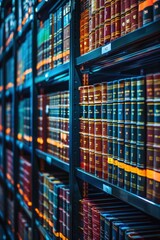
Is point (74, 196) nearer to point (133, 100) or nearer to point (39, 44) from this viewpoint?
point (133, 100)

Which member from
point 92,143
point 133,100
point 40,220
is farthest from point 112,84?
point 40,220

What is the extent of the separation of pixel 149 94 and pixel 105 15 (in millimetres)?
443

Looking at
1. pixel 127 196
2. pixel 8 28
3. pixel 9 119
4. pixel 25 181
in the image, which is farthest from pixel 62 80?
pixel 8 28

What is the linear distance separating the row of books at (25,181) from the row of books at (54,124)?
363 mm

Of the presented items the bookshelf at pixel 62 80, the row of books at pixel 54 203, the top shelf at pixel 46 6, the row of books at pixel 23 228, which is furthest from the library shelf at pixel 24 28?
the row of books at pixel 23 228

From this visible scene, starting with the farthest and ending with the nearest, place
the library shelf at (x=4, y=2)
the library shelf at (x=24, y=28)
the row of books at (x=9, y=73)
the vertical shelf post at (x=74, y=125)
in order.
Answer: the row of books at (x=9, y=73), the library shelf at (x=4, y=2), the library shelf at (x=24, y=28), the vertical shelf post at (x=74, y=125)

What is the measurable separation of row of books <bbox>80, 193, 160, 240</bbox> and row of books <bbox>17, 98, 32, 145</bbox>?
1.03 meters

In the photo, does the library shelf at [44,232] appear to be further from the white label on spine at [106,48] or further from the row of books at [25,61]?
the white label on spine at [106,48]

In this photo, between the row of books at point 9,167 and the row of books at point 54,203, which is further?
the row of books at point 9,167

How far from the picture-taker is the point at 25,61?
2715 mm

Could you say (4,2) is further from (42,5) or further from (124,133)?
(124,133)

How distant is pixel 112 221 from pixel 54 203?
2.33 ft

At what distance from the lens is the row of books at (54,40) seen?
5.92 ft

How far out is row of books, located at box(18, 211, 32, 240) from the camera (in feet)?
8.48
